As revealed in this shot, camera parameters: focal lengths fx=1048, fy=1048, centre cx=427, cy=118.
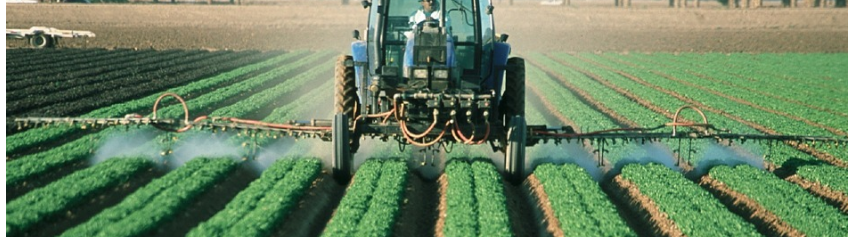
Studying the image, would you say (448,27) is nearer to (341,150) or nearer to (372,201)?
(341,150)

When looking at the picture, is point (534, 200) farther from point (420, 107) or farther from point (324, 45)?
point (324, 45)

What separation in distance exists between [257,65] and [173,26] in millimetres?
26324

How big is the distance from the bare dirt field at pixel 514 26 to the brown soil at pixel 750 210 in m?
36.7

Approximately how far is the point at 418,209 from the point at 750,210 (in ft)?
13.2

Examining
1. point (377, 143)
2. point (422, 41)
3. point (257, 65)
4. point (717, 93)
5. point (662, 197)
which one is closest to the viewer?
point (662, 197)

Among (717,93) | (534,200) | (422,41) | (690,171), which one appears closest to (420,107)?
(422,41)

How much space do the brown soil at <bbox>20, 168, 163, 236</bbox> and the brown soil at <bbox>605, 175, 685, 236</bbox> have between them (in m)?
6.10

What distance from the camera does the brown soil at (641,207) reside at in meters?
11.5

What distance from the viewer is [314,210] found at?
1220cm

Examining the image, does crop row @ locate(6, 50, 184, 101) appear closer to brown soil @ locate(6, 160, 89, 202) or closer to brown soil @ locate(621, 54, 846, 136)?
brown soil @ locate(6, 160, 89, 202)

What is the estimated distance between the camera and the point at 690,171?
15305mm

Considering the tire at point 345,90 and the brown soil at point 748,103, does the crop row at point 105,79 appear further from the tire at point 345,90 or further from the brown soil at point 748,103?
the brown soil at point 748,103

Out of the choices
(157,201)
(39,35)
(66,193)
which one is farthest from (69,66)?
(157,201)

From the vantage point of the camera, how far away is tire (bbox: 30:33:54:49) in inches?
1715
